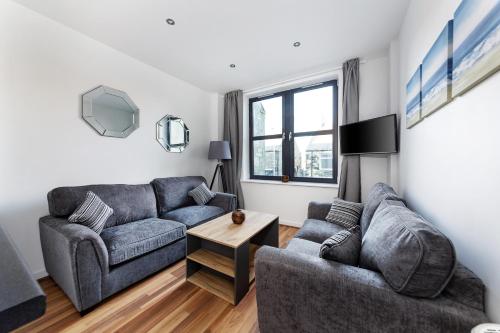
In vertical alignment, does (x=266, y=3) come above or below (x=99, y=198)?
above

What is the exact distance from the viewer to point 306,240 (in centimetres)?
170

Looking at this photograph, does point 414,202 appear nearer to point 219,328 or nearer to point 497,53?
point 497,53

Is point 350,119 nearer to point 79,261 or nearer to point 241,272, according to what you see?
point 241,272

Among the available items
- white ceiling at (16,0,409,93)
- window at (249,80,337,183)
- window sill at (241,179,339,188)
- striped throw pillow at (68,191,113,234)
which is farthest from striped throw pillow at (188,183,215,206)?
white ceiling at (16,0,409,93)

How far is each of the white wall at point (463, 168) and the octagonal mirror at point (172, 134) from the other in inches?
123

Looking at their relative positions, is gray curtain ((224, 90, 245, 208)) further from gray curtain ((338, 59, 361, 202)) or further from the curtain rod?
gray curtain ((338, 59, 361, 202))

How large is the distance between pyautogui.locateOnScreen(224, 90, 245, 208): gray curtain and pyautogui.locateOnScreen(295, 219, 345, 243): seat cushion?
1.91 metres

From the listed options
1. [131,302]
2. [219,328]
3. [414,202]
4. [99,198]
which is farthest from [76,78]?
[414,202]

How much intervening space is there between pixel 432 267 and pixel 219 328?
4.26ft

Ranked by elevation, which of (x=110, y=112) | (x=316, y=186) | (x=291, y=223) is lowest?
(x=291, y=223)

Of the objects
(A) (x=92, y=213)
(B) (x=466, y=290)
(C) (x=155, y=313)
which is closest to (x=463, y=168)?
(B) (x=466, y=290)

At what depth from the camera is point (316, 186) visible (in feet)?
9.93

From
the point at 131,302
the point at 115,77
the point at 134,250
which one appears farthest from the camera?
the point at 115,77

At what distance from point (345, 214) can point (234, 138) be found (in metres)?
2.43
